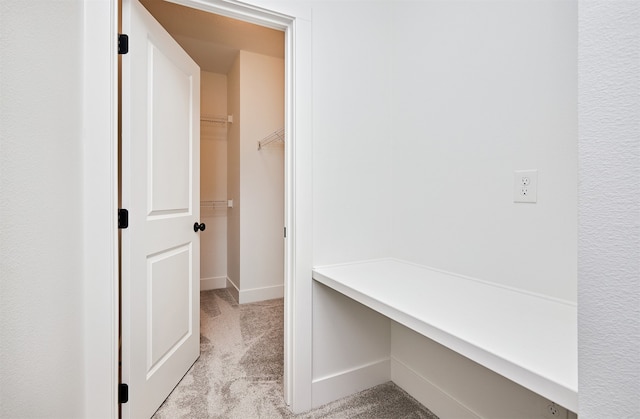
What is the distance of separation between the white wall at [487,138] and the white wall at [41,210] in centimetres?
152

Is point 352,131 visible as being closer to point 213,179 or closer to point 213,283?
point 213,179

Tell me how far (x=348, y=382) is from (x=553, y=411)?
0.93m

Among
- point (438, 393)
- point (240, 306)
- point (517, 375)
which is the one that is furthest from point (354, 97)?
point (240, 306)

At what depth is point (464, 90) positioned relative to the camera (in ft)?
4.60

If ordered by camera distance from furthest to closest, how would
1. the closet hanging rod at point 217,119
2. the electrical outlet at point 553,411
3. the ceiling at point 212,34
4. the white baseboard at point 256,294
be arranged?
the closet hanging rod at point 217,119 < the white baseboard at point 256,294 < the ceiling at point 212,34 < the electrical outlet at point 553,411

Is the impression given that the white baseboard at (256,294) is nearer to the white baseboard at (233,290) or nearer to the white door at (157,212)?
the white baseboard at (233,290)

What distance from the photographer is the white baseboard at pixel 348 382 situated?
1.58m

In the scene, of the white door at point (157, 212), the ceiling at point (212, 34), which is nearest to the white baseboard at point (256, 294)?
the white door at point (157, 212)

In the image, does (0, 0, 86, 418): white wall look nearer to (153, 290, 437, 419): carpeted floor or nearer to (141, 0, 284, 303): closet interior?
(153, 290, 437, 419): carpeted floor

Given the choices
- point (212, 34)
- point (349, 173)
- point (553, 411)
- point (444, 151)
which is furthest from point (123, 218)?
point (212, 34)

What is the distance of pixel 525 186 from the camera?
1.16 metres

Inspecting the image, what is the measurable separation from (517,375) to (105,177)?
4.91ft

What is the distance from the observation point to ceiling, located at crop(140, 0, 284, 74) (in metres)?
2.43

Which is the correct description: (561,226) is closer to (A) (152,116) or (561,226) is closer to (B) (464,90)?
(B) (464,90)
